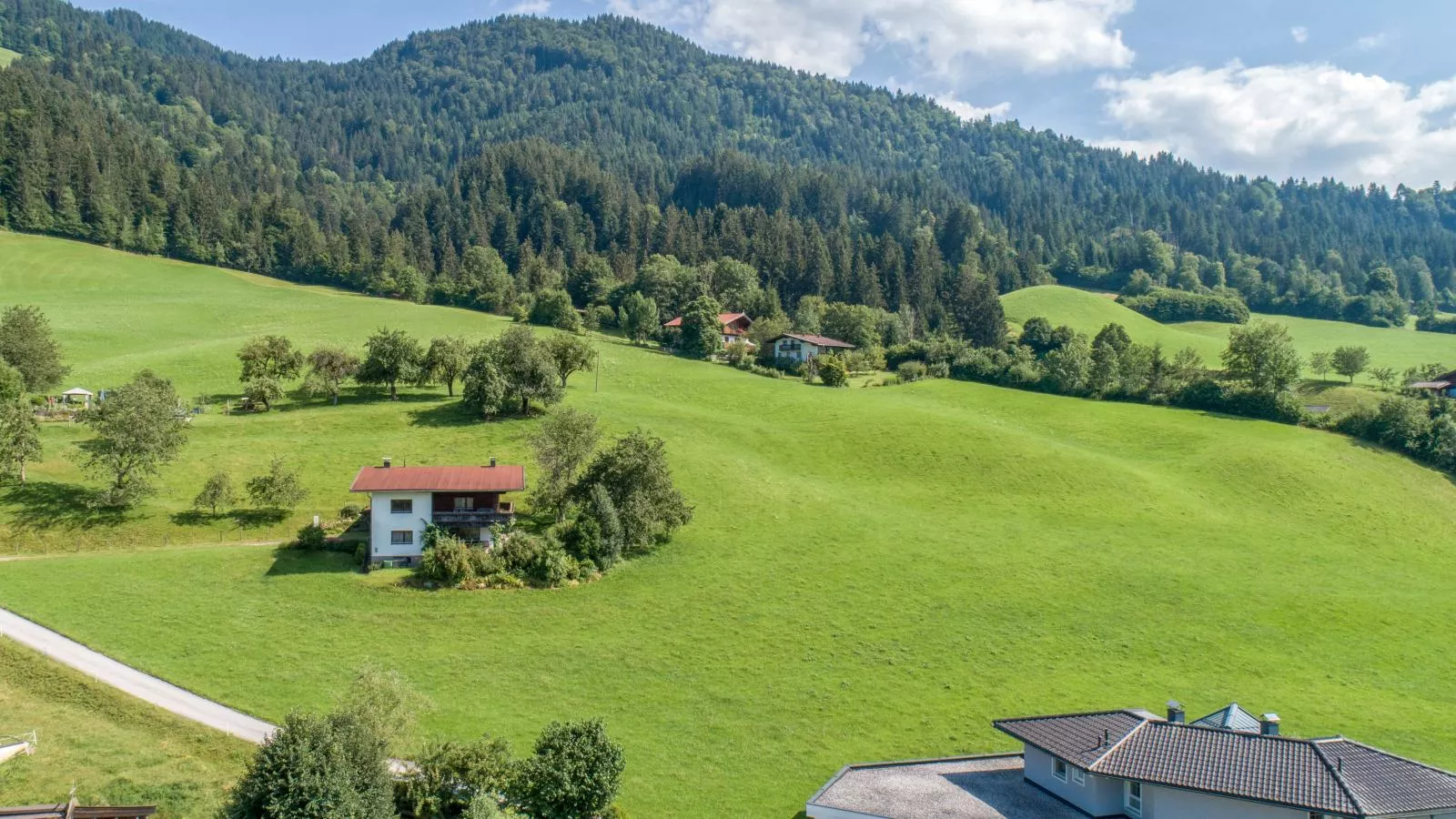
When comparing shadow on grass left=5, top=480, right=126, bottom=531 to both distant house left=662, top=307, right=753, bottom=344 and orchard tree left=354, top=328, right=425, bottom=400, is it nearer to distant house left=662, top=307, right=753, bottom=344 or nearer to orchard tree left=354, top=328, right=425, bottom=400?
orchard tree left=354, top=328, right=425, bottom=400

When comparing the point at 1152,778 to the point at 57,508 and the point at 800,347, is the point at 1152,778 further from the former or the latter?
the point at 800,347

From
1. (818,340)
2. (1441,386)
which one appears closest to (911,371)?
(818,340)

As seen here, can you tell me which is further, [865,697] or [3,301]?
[3,301]

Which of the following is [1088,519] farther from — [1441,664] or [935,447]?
[1441,664]

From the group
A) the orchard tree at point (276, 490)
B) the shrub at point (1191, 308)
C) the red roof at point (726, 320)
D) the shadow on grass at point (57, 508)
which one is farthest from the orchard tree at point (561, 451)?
the shrub at point (1191, 308)

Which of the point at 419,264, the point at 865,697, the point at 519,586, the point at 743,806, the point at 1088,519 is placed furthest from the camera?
the point at 419,264

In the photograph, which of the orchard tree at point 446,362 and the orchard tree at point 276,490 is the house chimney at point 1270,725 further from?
the orchard tree at point 446,362

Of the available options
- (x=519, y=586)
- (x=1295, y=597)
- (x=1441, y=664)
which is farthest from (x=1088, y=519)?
(x=519, y=586)
